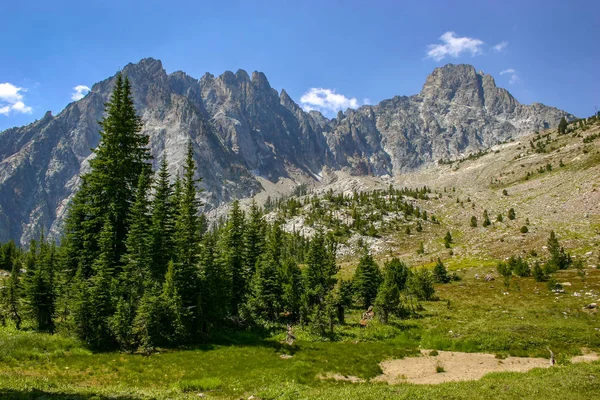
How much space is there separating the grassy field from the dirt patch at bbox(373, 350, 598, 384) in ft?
3.36

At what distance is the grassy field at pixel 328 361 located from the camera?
→ 1508cm

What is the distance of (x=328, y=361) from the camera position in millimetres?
23953

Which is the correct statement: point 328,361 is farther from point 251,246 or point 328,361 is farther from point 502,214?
point 502,214

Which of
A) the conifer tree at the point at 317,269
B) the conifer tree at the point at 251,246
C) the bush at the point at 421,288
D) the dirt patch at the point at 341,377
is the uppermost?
the conifer tree at the point at 251,246

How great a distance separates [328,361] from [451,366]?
861cm

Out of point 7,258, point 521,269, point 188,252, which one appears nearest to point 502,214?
point 521,269

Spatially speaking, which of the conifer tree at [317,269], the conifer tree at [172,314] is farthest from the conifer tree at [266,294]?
the conifer tree at [172,314]

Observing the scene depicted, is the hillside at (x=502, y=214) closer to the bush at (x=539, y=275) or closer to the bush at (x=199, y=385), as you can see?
the bush at (x=539, y=275)

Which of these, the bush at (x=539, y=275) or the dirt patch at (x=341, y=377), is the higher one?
the bush at (x=539, y=275)

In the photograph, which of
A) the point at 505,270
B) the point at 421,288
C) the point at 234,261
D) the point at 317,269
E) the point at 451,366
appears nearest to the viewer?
the point at 451,366

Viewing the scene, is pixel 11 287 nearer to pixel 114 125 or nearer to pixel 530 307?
pixel 114 125

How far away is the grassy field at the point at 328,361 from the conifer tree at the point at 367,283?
8.90 m

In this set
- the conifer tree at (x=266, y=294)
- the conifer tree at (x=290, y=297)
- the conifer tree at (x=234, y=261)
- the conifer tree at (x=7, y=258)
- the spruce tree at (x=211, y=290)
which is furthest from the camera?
the conifer tree at (x=7, y=258)

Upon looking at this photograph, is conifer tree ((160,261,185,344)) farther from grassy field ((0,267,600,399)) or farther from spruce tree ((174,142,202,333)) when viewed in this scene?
grassy field ((0,267,600,399))
